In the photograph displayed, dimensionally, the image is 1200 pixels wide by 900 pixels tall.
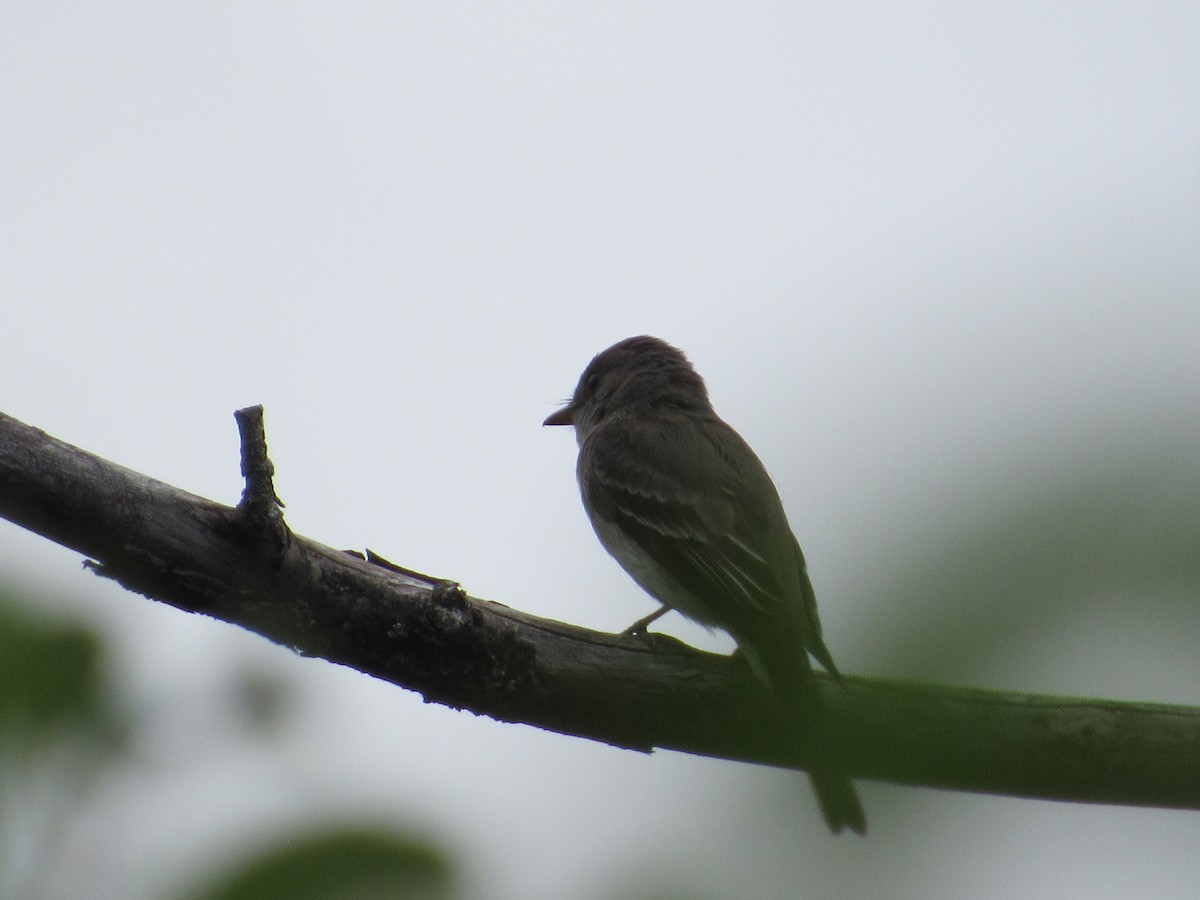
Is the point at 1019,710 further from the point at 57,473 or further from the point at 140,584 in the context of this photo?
the point at 57,473

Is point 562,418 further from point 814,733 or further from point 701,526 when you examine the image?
point 814,733

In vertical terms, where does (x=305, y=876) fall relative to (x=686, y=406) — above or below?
below

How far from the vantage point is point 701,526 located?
6.22 m

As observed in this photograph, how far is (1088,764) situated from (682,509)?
2.80 m

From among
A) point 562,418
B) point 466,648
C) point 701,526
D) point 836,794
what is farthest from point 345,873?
point 562,418

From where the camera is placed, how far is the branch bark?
360 centimetres

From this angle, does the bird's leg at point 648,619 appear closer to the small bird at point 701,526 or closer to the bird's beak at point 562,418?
the small bird at point 701,526

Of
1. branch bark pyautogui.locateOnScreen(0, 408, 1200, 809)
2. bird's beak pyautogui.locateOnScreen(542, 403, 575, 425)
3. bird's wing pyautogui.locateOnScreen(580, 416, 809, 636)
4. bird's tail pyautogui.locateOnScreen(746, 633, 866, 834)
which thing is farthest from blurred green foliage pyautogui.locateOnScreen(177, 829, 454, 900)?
bird's beak pyautogui.locateOnScreen(542, 403, 575, 425)

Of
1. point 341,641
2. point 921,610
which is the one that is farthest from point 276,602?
point 921,610

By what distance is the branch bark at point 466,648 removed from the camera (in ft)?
11.8

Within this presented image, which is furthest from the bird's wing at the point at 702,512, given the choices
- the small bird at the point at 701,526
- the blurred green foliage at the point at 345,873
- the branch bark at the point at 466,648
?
the blurred green foliage at the point at 345,873

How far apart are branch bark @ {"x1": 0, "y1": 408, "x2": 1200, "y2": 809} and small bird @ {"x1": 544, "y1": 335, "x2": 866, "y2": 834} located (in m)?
0.50

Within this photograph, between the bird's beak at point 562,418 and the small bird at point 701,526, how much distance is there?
756 millimetres

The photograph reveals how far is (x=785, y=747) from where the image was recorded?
3.13 metres
